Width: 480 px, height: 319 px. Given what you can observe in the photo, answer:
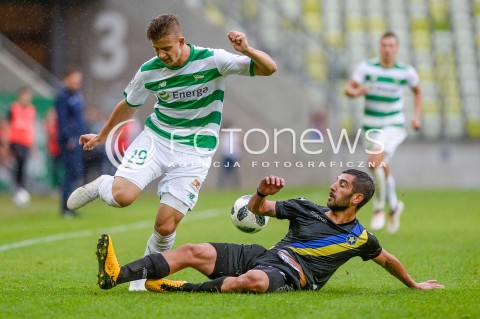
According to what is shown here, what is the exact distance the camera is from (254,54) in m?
6.85

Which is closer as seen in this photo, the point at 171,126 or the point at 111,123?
the point at 171,126

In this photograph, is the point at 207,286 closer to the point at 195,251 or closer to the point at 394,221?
the point at 195,251

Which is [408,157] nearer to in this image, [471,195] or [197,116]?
[471,195]

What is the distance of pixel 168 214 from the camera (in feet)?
23.3

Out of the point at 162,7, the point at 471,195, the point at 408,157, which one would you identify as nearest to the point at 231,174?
the point at 408,157

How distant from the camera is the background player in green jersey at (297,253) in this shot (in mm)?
6613

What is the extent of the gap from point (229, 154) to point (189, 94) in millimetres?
15076

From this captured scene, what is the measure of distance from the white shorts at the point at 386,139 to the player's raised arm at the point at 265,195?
18.1 feet

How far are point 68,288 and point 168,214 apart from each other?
917 mm

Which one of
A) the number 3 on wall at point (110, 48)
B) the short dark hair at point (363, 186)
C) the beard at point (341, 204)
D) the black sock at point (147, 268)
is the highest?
the number 3 on wall at point (110, 48)

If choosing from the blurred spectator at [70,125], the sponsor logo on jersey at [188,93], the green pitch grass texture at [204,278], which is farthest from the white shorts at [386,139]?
the sponsor logo on jersey at [188,93]

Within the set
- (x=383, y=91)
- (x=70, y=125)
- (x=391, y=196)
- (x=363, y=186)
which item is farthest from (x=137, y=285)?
(x=70, y=125)

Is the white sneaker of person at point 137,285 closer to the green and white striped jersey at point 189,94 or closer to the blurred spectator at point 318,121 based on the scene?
the green and white striped jersey at point 189,94

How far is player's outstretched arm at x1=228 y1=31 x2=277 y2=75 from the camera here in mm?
6637
